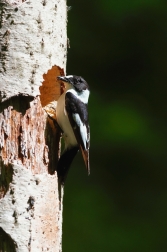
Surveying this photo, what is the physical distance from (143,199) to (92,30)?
184 centimetres

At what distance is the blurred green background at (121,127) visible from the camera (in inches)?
262

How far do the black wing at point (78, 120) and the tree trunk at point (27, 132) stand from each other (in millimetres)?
345

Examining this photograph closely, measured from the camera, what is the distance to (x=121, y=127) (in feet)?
21.8

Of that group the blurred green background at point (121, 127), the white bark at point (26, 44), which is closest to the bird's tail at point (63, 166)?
the white bark at point (26, 44)

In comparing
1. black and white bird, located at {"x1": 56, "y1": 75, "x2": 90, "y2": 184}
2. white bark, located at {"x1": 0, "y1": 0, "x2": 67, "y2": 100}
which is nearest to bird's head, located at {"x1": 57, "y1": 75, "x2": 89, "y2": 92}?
black and white bird, located at {"x1": 56, "y1": 75, "x2": 90, "y2": 184}

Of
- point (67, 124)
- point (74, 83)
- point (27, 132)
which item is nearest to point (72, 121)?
point (67, 124)

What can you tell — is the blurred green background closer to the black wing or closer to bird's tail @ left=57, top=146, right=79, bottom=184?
the black wing

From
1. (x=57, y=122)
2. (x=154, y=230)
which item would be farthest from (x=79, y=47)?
(x=57, y=122)

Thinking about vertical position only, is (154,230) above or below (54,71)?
below

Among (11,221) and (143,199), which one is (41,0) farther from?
(143,199)

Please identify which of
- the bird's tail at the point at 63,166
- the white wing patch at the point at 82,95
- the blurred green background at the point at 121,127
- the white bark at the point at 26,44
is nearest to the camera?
the white bark at the point at 26,44

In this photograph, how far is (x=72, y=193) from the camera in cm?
666

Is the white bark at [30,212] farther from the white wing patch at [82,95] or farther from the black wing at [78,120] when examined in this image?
the white wing patch at [82,95]

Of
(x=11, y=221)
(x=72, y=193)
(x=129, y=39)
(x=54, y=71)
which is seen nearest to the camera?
(x=11, y=221)
